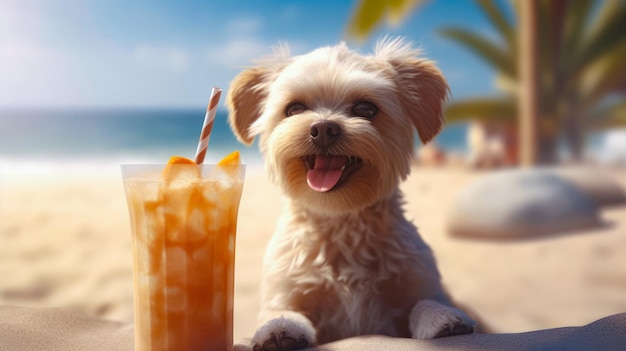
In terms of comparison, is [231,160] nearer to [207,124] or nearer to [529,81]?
[207,124]

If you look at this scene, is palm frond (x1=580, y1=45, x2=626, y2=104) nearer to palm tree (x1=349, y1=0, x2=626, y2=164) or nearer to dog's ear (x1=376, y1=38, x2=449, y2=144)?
palm tree (x1=349, y1=0, x2=626, y2=164)

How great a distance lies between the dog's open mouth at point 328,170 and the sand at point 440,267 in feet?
1.50

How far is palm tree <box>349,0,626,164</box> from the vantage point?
12.2m

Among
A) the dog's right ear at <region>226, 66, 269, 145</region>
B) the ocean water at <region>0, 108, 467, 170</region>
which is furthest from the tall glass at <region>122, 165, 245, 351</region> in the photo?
the ocean water at <region>0, 108, 467, 170</region>

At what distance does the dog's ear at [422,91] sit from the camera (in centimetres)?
206

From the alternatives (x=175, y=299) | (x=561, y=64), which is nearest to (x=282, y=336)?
(x=175, y=299)

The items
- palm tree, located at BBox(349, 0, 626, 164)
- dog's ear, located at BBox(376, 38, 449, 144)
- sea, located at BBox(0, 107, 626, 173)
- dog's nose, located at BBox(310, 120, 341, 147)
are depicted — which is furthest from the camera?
sea, located at BBox(0, 107, 626, 173)

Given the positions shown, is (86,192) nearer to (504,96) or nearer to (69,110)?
(504,96)

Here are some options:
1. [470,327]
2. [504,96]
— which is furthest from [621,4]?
[470,327]

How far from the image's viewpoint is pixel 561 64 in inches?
516

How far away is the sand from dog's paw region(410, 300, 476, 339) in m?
0.54

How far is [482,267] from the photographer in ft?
17.3

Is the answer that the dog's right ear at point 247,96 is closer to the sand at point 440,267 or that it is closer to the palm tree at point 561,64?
the sand at point 440,267

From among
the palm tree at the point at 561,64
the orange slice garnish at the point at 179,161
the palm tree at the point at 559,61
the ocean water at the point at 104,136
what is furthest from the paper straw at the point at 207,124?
the ocean water at the point at 104,136
